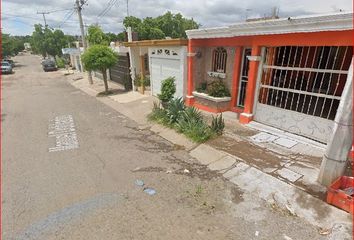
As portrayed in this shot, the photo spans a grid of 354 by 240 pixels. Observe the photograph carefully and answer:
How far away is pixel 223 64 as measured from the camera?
28.9 feet

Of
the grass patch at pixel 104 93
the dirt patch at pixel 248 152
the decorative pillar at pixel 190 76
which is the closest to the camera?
the dirt patch at pixel 248 152

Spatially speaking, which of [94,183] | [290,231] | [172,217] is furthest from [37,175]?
[290,231]

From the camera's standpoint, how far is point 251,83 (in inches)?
275

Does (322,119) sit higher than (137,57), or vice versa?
(137,57)

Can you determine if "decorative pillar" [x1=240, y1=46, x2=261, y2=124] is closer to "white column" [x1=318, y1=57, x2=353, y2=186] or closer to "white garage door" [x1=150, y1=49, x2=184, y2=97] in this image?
"white column" [x1=318, y1=57, x2=353, y2=186]

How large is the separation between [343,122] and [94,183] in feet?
16.0

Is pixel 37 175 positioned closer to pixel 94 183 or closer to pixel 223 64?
pixel 94 183

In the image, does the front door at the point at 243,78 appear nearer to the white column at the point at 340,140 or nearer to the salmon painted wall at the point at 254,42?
the salmon painted wall at the point at 254,42

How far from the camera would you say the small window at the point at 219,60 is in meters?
8.70

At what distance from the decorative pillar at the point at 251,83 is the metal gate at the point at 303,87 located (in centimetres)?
22

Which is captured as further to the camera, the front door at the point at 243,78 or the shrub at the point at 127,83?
the shrub at the point at 127,83

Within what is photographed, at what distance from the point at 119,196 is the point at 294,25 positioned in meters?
5.39

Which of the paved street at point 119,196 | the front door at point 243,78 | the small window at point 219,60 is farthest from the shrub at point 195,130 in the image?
the small window at point 219,60

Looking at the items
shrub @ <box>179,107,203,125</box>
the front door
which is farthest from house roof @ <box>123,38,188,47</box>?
shrub @ <box>179,107,203,125</box>
